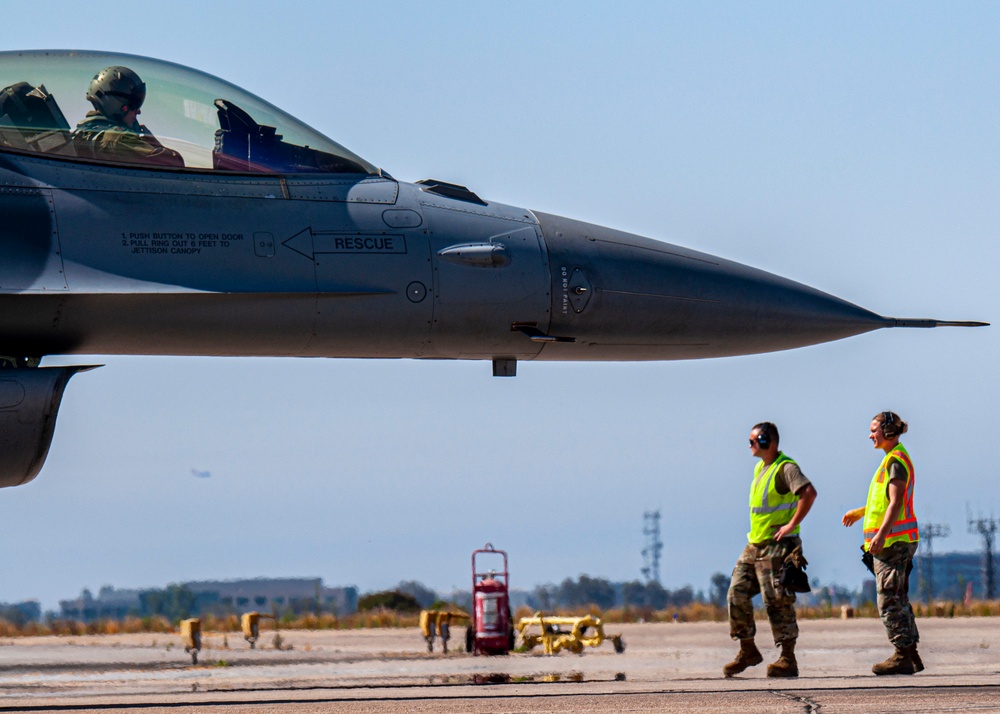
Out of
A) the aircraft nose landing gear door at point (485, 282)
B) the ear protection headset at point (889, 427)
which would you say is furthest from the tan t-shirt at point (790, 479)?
the aircraft nose landing gear door at point (485, 282)

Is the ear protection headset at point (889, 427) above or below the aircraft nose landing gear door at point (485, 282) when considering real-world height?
below

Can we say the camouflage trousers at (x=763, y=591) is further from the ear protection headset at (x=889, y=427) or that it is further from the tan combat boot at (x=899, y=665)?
the ear protection headset at (x=889, y=427)

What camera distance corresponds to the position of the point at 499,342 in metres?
9.77

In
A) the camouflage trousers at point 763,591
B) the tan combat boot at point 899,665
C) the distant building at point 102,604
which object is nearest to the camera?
the tan combat boot at point 899,665

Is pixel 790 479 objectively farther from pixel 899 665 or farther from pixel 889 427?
pixel 899 665

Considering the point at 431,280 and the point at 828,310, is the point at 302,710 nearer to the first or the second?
the point at 431,280

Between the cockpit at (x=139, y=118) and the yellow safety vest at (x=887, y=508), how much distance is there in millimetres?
4602

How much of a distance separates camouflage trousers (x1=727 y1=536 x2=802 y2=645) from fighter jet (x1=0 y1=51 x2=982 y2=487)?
1.63 metres

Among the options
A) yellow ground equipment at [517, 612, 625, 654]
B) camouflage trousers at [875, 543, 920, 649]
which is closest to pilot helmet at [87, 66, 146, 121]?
camouflage trousers at [875, 543, 920, 649]

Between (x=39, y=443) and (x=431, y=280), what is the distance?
2836 mm

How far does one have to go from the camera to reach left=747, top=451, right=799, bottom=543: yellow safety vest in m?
9.88

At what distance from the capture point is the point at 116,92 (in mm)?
9156

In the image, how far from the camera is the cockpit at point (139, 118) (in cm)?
901

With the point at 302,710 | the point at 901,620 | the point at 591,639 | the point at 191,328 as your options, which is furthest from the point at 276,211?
the point at 591,639
